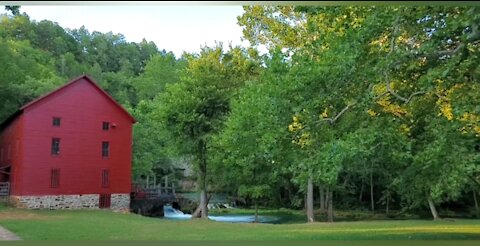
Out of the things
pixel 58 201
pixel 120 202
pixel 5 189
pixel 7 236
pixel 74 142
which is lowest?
pixel 7 236

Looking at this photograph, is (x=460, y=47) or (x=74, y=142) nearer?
(x=460, y=47)

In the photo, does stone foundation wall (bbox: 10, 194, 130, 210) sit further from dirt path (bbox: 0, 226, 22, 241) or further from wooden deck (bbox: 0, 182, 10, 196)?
dirt path (bbox: 0, 226, 22, 241)

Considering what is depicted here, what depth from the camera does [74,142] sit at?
817 inches

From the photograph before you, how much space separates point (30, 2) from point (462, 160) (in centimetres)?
622

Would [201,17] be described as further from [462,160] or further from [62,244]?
[462,160]

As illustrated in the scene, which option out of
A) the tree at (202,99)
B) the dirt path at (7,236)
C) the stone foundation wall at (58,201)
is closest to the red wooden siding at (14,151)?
the stone foundation wall at (58,201)

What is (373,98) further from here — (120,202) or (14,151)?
(14,151)

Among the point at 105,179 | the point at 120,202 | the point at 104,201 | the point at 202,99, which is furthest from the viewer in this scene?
the point at 120,202

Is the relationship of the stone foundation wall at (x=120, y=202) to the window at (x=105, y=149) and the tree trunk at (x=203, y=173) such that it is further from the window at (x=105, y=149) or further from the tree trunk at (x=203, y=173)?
the tree trunk at (x=203, y=173)

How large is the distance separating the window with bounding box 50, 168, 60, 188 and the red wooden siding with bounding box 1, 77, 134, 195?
0.37ft

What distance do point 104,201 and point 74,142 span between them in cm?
291

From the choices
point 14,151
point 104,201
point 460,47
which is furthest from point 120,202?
point 460,47

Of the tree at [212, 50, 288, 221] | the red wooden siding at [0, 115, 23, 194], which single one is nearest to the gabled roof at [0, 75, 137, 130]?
the red wooden siding at [0, 115, 23, 194]

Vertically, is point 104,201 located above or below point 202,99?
below
